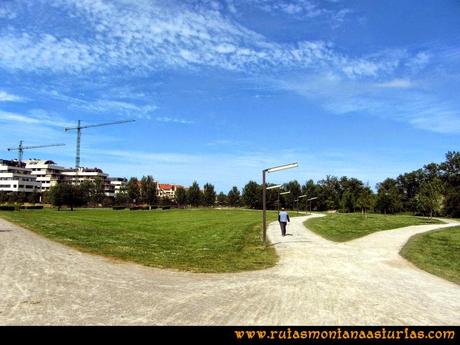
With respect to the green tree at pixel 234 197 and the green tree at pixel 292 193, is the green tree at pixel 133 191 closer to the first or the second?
the green tree at pixel 234 197

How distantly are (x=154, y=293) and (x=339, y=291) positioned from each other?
5255mm

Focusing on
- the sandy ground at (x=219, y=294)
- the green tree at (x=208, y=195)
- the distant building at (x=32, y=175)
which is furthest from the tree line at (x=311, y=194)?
the sandy ground at (x=219, y=294)

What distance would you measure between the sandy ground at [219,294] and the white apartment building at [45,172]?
182403mm

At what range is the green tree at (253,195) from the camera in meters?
140

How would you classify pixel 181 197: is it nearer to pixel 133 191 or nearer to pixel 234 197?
pixel 133 191

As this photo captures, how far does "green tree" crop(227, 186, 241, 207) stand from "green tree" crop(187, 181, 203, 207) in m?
12.3

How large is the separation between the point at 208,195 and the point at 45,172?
81.6 m

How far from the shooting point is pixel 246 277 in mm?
13727

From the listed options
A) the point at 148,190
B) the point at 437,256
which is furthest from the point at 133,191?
the point at 437,256

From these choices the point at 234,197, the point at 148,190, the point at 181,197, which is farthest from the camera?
the point at 234,197

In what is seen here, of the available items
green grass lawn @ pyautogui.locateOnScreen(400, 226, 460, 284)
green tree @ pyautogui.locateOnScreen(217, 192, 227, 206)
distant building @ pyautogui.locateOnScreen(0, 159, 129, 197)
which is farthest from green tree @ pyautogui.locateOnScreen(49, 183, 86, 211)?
green grass lawn @ pyautogui.locateOnScreen(400, 226, 460, 284)

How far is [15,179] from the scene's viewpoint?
15625cm
